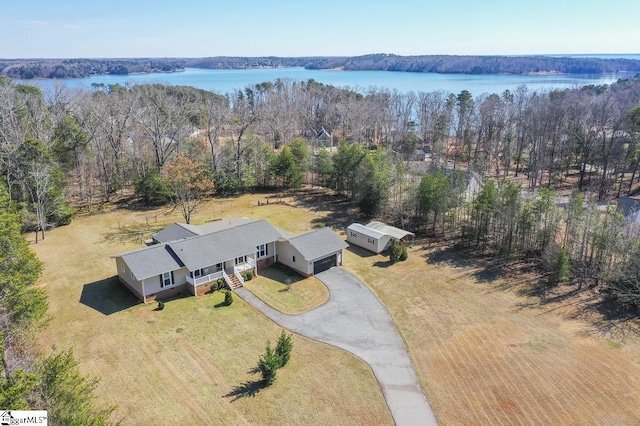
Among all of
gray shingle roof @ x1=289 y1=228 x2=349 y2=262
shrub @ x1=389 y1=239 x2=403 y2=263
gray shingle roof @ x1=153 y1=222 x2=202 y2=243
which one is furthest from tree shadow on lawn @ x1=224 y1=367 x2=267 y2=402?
shrub @ x1=389 y1=239 x2=403 y2=263

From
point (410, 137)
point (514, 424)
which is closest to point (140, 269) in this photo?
point (514, 424)

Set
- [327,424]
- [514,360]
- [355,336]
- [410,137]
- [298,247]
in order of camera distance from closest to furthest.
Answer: [327,424] < [514,360] < [355,336] < [298,247] < [410,137]

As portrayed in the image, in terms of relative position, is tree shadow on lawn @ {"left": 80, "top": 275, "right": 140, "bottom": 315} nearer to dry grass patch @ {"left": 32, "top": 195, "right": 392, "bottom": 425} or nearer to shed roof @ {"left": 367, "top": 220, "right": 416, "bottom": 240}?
dry grass patch @ {"left": 32, "top": 195, "right": 392, "bottom": 425}

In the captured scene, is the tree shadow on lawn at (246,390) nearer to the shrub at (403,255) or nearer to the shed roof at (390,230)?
the shrub at (403,255)

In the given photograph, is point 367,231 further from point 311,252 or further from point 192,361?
point 192,361

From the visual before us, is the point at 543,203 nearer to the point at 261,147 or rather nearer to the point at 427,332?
the point at 427,332

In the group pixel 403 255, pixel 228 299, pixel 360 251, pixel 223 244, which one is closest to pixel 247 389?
pixel 228 299

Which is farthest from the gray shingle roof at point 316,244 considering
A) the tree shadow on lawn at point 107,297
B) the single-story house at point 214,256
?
the tree shadow on lawn at point 107,297
